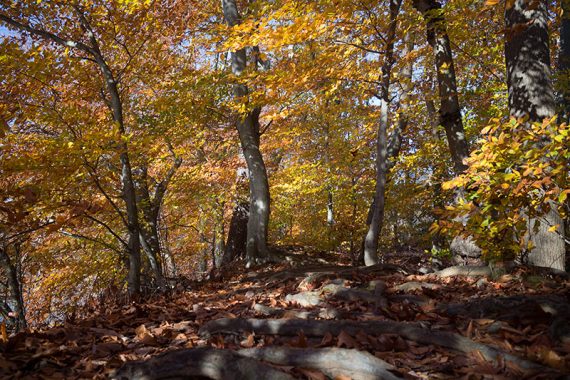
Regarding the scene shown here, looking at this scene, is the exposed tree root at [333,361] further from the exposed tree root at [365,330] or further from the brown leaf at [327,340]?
the exposed tree root at [365,330]

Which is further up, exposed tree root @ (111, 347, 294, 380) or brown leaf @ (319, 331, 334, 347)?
exposed tree root @ (111, 347, 294, 380)

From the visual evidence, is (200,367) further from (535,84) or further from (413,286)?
(535,84)

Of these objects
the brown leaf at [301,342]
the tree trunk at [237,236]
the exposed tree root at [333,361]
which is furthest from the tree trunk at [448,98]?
the tree trunk at [237,236]

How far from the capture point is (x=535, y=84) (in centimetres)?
539

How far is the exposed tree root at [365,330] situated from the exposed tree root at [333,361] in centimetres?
52

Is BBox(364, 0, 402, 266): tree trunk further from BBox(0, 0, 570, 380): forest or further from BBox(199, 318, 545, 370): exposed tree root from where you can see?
BBox(199, 318, 545, 370): exposed tree root

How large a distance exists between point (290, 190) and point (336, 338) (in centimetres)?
1165

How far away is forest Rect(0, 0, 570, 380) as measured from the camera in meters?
2.86

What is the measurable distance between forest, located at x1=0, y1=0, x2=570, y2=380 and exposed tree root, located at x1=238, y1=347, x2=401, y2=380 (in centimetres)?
1

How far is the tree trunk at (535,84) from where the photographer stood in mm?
5277

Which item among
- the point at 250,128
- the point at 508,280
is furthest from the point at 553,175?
the point at 250,128

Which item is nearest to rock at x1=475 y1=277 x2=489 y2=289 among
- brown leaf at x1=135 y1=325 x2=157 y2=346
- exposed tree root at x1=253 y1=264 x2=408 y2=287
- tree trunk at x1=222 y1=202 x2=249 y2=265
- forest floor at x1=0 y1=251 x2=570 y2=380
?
forest floor at x1=0 y1=251 x2=570 y2=380

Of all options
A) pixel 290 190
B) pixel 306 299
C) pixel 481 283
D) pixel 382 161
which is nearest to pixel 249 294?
pixel 306 299

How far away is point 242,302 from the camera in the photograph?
16.5ft
